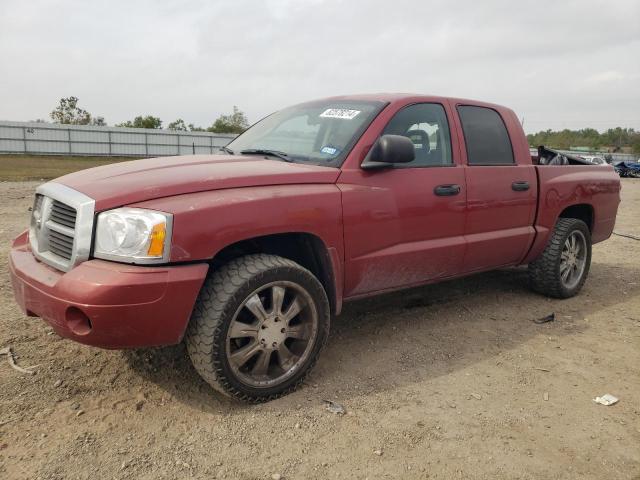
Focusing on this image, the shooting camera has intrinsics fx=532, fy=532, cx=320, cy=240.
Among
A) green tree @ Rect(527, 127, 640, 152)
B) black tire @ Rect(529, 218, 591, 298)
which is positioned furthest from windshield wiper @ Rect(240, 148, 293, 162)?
green tree @ Rect(527, 127, 640, 152)

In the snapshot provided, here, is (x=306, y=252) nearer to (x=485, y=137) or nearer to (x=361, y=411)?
(x=361, y=411)

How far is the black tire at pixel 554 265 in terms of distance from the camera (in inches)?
190

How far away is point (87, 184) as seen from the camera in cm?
277

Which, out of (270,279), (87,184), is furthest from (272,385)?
(87,184)

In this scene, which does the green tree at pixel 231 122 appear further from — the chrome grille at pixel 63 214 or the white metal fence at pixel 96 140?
the chrome grille at pixel 63 214

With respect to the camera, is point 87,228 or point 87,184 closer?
point 87,228

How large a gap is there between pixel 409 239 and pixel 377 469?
1583mm

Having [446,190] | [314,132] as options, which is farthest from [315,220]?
[446,190]

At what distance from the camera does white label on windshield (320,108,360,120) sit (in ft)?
11.8

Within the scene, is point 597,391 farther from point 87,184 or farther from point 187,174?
point 87,184

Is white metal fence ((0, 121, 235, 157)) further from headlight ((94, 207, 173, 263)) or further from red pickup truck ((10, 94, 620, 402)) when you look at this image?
headlight ((94, 207, 173, 263))

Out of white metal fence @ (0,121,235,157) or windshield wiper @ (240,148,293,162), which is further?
white metal fence @ (0,121,235,157)

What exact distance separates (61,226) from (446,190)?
7.99 ft

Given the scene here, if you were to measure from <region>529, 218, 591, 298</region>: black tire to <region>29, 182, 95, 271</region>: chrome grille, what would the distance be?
3.91 meters
